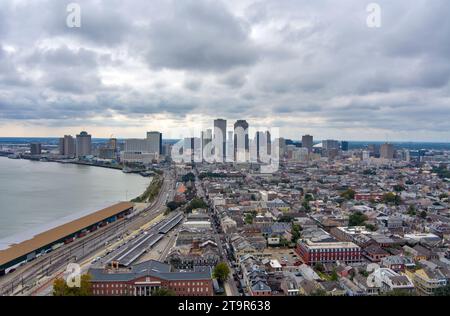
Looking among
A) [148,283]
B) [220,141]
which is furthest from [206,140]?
[148,283]

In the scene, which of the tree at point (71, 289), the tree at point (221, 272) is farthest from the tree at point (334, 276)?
the tree at point (71, 289)

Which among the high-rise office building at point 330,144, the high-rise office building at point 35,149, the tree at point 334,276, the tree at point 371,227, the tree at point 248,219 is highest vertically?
the high-rise office building at point 330,144

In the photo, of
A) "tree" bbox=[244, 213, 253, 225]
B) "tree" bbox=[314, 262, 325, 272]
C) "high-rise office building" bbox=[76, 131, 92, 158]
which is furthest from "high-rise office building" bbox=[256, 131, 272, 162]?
"tree" bbox=[314, 262, 325, 272]

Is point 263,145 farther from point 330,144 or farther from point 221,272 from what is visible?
point 221,272

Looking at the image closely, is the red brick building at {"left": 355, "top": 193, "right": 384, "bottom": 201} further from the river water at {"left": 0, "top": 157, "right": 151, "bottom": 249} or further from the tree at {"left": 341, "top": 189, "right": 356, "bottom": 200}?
the river water at {"left": 0, "top": 157, "right": 151, "bottom": 249}

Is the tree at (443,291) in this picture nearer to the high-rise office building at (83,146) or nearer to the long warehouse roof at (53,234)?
the long warehouse roof at (53,234)

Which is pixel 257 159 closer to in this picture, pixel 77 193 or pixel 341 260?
pixel 77 193
